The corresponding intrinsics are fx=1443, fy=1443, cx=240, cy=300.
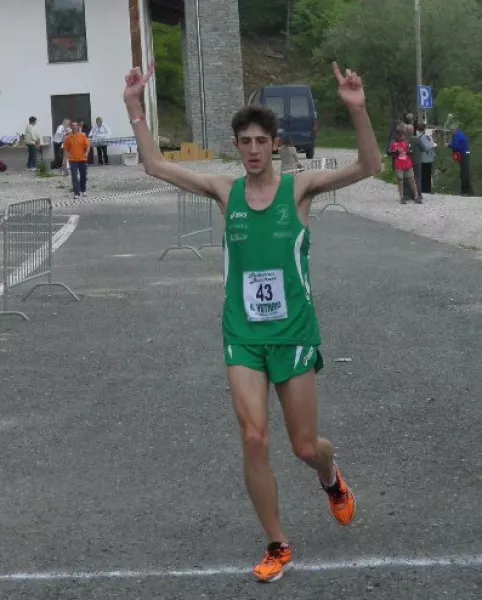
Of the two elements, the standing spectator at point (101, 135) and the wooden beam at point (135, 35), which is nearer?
the standing spectator at point (101, 135)

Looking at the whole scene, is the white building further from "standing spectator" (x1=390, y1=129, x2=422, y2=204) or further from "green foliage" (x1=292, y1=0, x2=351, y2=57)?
"green foliage" (x1=292, y1=0, x2=351, y2=57)

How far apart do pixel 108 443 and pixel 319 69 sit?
86.0m

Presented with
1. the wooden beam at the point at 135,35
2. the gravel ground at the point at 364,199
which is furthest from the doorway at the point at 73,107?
the gravel ground at the point at 364,199

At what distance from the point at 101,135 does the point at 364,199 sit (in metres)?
17.6

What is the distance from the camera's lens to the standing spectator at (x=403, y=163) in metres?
29.2

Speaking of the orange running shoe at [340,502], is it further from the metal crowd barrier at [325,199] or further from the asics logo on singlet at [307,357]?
the metal crowd barrier at [325,199]

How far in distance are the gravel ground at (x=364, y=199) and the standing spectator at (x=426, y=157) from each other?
0.49 meters

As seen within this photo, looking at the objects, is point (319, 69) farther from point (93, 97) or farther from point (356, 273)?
point (356, 273)

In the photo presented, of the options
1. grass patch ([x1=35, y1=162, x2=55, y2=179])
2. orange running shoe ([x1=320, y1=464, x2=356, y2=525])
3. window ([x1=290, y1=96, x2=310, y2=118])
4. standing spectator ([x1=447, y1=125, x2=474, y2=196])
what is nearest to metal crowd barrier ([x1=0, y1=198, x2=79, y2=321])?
orange running shoe ([x1=320, y1=464, x2=356, y2=525])

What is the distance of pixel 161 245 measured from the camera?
837 inches

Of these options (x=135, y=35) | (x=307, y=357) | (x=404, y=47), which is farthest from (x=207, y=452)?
(x=404, y=47)

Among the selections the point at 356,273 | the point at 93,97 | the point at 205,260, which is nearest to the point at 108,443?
the point at 356,273

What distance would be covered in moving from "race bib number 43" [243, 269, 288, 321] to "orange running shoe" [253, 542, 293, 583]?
893 mm

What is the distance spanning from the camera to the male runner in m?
5.63
